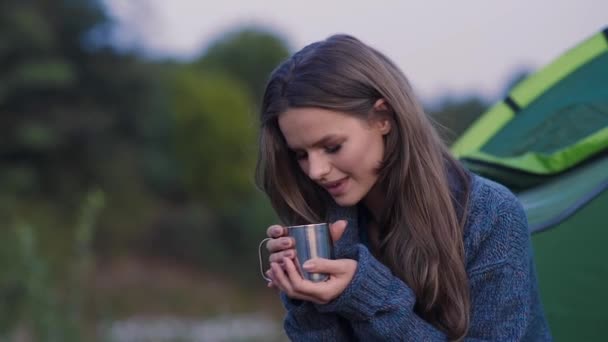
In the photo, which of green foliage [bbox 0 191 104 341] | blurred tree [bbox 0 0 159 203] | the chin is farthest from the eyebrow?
blurred tree [bbox 0 0 159 203]

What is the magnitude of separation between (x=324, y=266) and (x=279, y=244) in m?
0.12

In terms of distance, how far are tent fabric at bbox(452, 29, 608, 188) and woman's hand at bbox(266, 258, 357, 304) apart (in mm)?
959

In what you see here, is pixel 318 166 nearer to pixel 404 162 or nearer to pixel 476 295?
pixel 404 162

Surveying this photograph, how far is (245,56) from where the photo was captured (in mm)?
31688

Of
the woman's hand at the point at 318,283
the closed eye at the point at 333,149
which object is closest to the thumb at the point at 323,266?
the woman's hand at the point at 318,283

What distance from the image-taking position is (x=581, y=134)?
9.52 feet

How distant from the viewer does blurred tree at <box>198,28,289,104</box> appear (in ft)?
104

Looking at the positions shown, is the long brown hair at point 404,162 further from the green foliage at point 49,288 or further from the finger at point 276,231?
the green foliage at point 49,288

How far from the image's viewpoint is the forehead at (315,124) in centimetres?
187

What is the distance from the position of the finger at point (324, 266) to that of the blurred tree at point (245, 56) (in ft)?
96.1

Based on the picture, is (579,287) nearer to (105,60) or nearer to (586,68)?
Answer: (586,68)

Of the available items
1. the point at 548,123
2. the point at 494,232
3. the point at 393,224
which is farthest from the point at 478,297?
the point at 548,123

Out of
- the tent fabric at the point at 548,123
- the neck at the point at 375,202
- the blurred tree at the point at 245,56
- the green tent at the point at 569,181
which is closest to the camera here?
the neck at the point at 375,202

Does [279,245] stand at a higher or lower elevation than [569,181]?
higher
